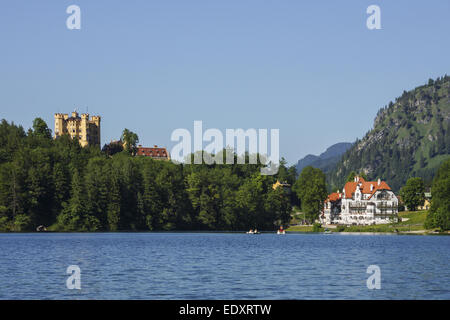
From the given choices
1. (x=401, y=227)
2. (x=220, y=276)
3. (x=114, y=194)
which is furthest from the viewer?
(x=401, y=227)

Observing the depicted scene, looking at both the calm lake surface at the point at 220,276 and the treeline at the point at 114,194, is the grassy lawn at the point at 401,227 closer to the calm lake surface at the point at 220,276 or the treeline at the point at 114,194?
the treeline at the point at 114,194

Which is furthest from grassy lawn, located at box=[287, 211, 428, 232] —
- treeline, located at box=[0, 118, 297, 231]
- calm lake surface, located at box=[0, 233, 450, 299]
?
calm lake surface, located at box=[0, 233, 450, 299]

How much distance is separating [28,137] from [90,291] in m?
158

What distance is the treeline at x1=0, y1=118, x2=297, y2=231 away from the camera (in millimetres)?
153500

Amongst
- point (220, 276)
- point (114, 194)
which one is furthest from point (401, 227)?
point (220, 276)

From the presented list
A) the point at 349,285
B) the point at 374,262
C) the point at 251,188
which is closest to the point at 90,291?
the point at 349,285

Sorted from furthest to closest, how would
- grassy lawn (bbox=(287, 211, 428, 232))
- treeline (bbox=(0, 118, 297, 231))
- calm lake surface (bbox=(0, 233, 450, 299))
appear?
grassy lawn (bbox=(287, 211, 428, 232)), treeline (bbox=(0, 118, 297, 231)), calm lake surface (bbox=(0, 233, 450, 299))

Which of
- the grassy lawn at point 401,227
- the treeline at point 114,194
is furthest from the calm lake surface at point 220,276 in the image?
the grassy lawn at point 401,227

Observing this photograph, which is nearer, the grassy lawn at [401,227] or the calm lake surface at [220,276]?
the calm lake surface at [220,276]

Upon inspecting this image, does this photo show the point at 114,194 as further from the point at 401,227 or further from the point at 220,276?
the point at 220,276

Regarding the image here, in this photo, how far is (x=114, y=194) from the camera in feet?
522

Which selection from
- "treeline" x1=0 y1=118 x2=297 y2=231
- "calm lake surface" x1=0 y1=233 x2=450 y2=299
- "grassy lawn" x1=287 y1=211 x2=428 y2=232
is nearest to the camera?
"calm lake surface" x1=0 y1=233 x2=450 y2=299

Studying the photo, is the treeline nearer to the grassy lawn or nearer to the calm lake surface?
the grassy lawn

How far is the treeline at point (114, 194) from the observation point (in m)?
154
